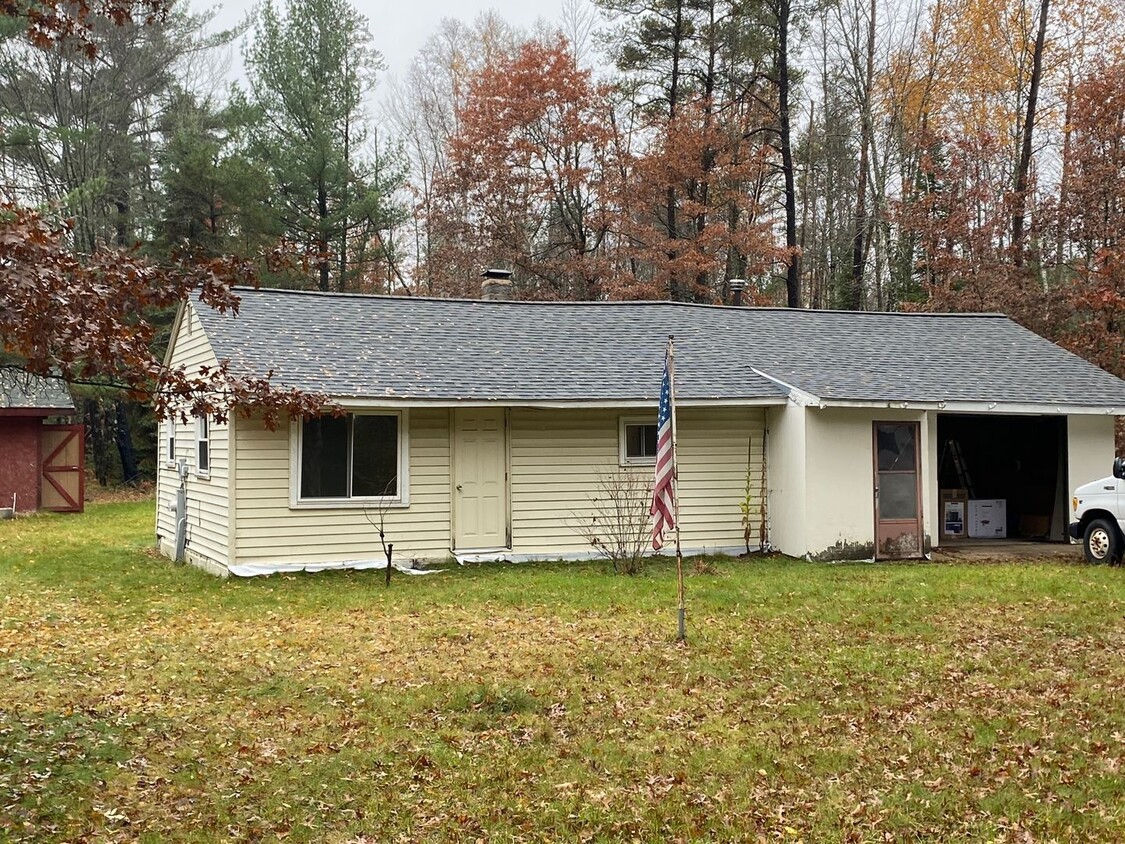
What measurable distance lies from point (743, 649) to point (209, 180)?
2320cm

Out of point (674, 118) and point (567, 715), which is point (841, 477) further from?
point (674, 118)

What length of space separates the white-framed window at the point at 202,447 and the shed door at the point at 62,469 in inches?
440

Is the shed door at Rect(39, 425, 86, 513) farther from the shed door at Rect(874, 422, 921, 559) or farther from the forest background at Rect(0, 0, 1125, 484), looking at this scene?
the shed door at Rect(874, 422, 921, 559)

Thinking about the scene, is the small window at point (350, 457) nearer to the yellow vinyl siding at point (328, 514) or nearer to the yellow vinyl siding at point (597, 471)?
the yellow vinyl siding at point (328, 514)

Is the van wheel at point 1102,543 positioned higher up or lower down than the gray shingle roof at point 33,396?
lower down

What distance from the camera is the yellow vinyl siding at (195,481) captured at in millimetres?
12977

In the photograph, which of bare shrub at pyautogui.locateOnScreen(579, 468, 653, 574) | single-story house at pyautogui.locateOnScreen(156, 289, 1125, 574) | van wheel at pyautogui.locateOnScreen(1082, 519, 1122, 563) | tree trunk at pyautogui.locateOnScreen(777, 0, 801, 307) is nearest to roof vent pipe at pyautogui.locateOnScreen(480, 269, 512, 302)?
single-story house at pyautogui.locateOnScreen(156, 289, 1125, 574)

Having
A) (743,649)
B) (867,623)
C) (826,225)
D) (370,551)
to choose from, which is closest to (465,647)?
(743,649)

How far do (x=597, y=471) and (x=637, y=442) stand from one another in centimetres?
82

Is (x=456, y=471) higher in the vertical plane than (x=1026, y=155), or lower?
lower

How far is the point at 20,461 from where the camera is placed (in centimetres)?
2262

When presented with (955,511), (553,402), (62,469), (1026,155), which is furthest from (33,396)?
(1026,155)

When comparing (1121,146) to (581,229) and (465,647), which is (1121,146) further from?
(465,647)

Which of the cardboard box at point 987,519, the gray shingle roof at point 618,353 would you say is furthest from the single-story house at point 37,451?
the cardboard box at point 987,519
